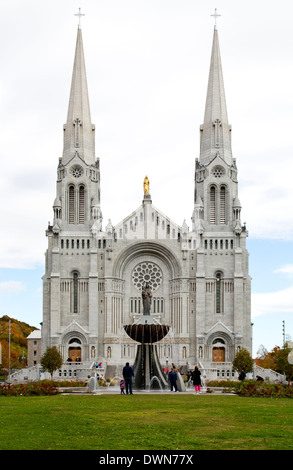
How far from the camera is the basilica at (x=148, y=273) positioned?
2867 inches

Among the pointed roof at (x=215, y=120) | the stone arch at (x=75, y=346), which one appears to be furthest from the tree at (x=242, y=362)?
the pointed roof at (x=215, y=120)

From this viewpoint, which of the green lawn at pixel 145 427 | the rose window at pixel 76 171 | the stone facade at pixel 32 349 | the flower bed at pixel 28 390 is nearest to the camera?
the green lawn at pixel 145 427

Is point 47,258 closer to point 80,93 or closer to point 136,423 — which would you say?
point 80,93

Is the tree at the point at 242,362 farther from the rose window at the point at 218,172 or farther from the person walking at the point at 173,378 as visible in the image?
the person walking at the point at 173,378

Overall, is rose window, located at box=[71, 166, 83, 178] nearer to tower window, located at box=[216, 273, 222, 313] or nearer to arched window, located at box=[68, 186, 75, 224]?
arched window, located at box=[68, 186, 75, 224]

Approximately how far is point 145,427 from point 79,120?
207 feet

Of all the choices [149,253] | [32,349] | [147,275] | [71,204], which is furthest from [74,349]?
[32,349]

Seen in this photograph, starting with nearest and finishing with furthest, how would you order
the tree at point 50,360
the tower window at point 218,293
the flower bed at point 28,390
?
the flower bed at point 28,390 < the tree at point 50,360 < the tower window at point 218,293

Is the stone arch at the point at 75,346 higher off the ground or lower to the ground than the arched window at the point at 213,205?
lower

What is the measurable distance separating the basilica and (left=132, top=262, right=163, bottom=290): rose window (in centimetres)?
10

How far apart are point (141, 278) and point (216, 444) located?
60578 millimetres

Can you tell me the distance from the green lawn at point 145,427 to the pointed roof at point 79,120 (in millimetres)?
54727
